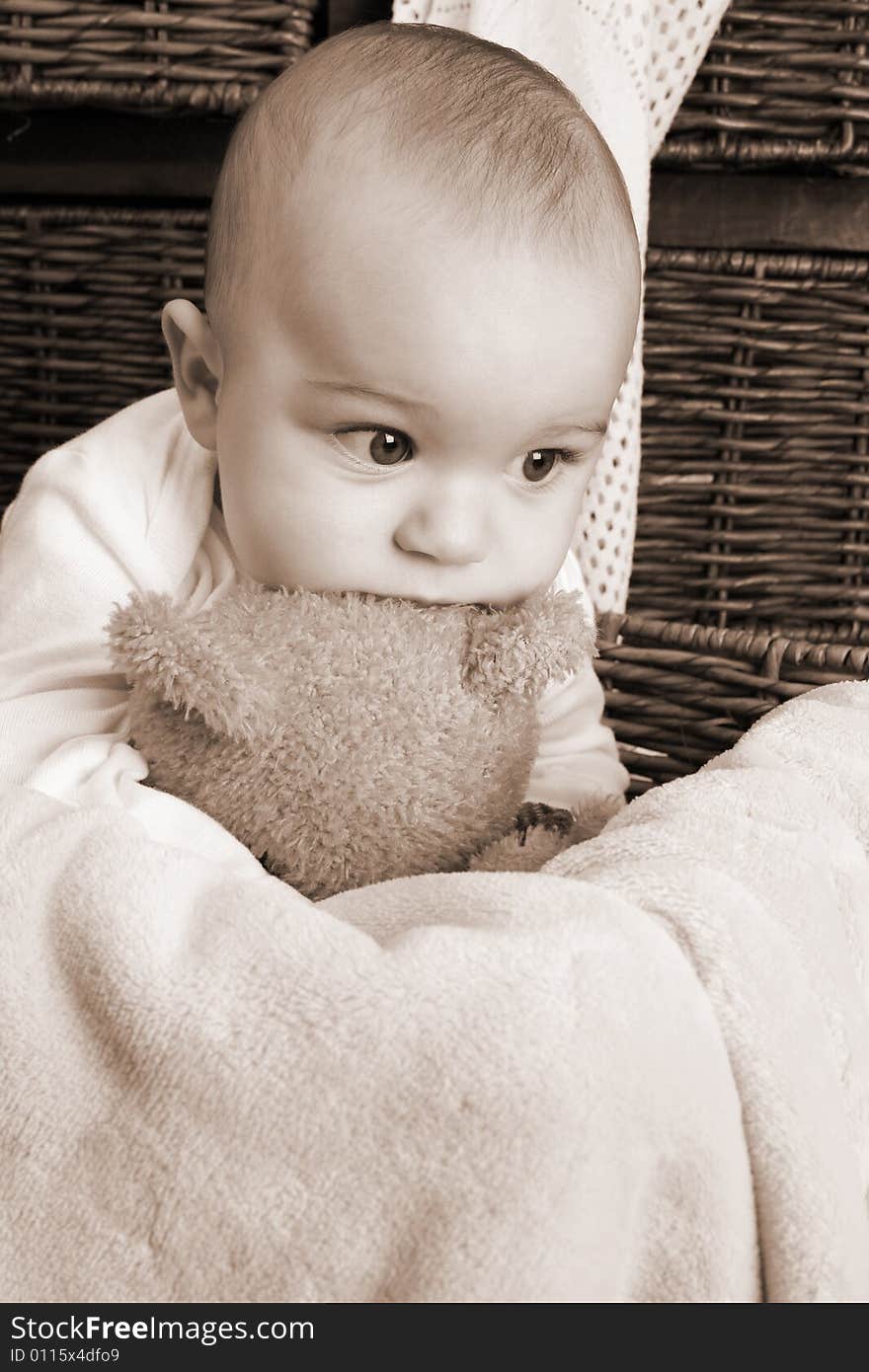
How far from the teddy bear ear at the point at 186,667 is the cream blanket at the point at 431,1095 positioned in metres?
0.11

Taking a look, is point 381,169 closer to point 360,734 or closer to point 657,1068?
point 360,734

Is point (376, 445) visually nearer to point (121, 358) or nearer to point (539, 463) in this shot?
point (539, 463)

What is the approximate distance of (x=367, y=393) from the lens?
688 millimetres

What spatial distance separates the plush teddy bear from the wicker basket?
0.31m

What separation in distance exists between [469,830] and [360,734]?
10 cm

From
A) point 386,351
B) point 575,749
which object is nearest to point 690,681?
point 575,749

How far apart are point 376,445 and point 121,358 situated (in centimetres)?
59

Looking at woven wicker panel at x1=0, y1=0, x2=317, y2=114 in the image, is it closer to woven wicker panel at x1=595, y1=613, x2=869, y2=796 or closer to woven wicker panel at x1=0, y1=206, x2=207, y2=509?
woven wicker panel at x1=0, y1=206, x2=207, y2=509

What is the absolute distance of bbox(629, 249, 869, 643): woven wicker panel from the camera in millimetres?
1195

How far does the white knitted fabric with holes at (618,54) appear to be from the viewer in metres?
1.04

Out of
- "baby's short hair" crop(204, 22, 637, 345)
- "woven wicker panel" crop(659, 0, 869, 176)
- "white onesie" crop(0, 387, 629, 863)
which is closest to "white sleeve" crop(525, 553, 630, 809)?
"white onesie" crop(0, 387, 629, 863)

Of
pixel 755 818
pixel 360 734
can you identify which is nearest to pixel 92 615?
pixel 360 734
